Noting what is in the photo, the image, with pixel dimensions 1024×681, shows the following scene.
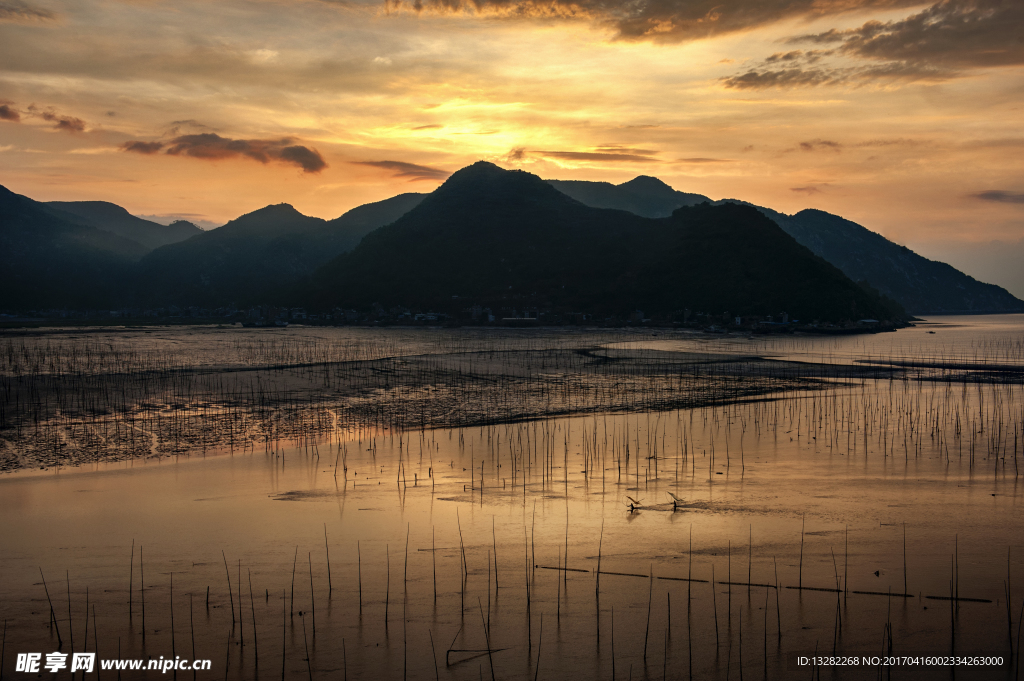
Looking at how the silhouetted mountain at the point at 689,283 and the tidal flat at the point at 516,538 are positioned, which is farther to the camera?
the silhouetted mountain at the point at 689,283

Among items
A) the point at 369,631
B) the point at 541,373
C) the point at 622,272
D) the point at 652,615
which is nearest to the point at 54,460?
the point at 369,631

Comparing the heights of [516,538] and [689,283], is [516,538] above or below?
below

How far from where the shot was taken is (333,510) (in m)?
14.6

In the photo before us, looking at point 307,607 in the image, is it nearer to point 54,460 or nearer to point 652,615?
point 652,615

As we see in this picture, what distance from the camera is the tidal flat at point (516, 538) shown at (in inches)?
352

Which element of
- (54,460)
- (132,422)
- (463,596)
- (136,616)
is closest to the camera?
(136,616)

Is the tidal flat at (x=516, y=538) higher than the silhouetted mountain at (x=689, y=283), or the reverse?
the silhouetted mountain at (x=689, y=283)

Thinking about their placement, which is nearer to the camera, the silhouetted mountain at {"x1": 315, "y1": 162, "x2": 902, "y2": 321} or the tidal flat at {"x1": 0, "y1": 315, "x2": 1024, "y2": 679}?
the tidal flat at {"x1": 0, "y1": 315, "x2": 1024, "y2": 679}

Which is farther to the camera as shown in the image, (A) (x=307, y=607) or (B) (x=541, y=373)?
(B) (x=541, y=373)

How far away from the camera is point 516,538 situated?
501 inches

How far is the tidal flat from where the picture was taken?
895cm

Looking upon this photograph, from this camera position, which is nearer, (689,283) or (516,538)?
(516,538)

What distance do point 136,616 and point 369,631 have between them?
3422mm

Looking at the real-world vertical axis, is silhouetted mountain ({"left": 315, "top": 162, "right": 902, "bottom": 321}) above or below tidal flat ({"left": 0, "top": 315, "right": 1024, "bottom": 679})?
above
